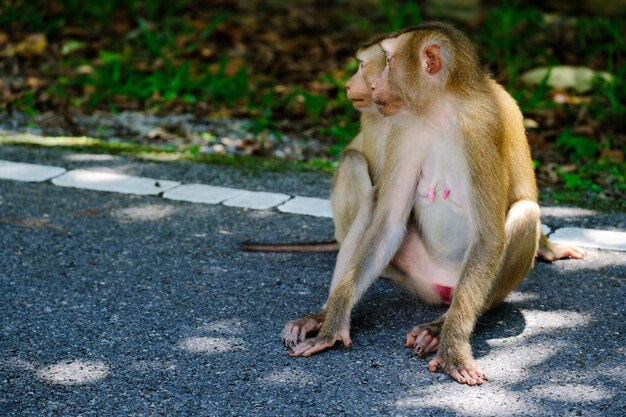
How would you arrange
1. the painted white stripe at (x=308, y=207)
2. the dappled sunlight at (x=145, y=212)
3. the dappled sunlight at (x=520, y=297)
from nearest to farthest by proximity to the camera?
the dappled sunlight at (x=520, y=297), the dappled sunlight at (x=145, y=212), the painted white stripe at (x=308, y=207)

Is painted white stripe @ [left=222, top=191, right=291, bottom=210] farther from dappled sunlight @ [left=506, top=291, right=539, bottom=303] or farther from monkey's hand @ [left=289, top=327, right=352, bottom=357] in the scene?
monkey's hand @ [left=289, top=327, right=352, bottom=357]

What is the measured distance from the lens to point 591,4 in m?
9.33

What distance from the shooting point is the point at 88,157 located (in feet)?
21.1

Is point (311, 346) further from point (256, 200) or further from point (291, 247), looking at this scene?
point (256, 200)

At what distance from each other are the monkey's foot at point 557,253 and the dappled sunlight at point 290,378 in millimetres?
1612

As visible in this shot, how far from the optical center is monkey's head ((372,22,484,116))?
3783mm

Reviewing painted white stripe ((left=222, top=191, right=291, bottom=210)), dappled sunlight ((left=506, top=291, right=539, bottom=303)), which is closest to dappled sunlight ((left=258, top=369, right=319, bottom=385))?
dappled sunlight ((left=506, top=291, right=539, bottom=303))

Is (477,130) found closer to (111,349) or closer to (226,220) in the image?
(111,349)

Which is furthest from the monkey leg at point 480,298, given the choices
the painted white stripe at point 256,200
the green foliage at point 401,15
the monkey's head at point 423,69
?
the green foliage at point 401,15

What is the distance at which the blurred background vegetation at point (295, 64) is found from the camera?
6.95 meters

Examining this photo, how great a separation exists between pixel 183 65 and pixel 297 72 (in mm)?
920

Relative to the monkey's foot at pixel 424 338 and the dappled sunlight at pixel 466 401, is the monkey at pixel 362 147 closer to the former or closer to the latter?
the monkey's foot at pixel 424 338

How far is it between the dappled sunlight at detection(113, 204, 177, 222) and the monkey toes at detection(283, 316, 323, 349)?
165 centimetres

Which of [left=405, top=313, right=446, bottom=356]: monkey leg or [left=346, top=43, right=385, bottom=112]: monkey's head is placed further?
[left=346, top=43, right=385, bottom=112]: monkey's head
